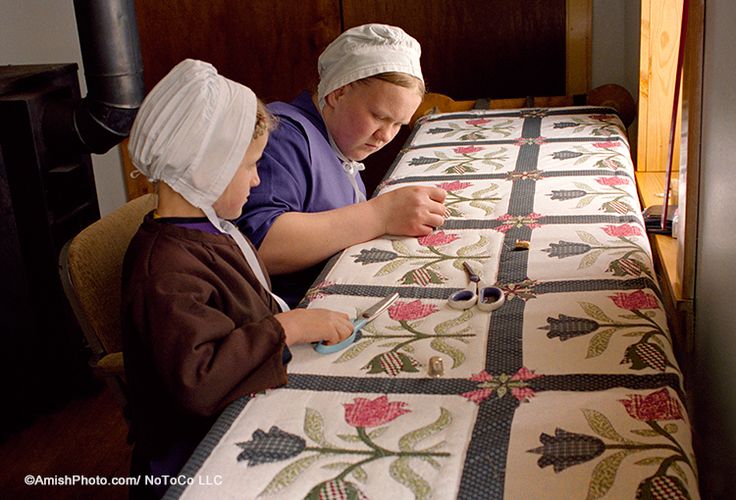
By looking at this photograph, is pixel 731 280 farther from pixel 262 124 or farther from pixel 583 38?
pixel 583 38

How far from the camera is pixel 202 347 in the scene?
0.99 metres

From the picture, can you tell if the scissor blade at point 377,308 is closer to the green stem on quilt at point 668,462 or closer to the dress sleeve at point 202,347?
the dress sleeve at point 202,347

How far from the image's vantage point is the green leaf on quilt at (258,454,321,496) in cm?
80

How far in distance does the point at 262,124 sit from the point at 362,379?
1.38ft

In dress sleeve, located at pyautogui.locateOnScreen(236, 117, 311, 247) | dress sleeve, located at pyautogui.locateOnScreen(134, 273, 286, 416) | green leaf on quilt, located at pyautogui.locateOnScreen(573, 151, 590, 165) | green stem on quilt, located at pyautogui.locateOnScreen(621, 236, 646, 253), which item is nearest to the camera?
dress sleeve, located at pyautogui.locateOnScreen(134, 273, 286, 416)

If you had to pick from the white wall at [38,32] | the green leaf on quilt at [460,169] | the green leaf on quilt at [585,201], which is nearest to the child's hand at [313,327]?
the green leaf on quilt at [585,201]

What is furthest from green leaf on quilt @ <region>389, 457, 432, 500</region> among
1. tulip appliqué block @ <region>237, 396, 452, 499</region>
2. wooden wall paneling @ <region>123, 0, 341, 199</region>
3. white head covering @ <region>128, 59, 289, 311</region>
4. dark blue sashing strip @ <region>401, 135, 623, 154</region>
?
wooden wall paneling @ <region>123, 0, 341, 199</region>

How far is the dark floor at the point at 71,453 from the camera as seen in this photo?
2139 mm

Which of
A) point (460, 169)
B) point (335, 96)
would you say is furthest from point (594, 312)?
point (460, 169)

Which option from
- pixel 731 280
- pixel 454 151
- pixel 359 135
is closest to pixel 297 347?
pixel 731 280

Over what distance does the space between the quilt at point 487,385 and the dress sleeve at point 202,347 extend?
0.03 metres

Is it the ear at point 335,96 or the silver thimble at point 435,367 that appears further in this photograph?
the ear at point 335,96

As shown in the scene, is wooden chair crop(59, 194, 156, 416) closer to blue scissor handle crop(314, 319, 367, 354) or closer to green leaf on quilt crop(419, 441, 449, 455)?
blue scissor handle crop(314, 319, 367, 354)

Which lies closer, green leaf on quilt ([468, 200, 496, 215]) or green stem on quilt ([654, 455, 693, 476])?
green stem on quilt ([654, 455, 693, 476])
